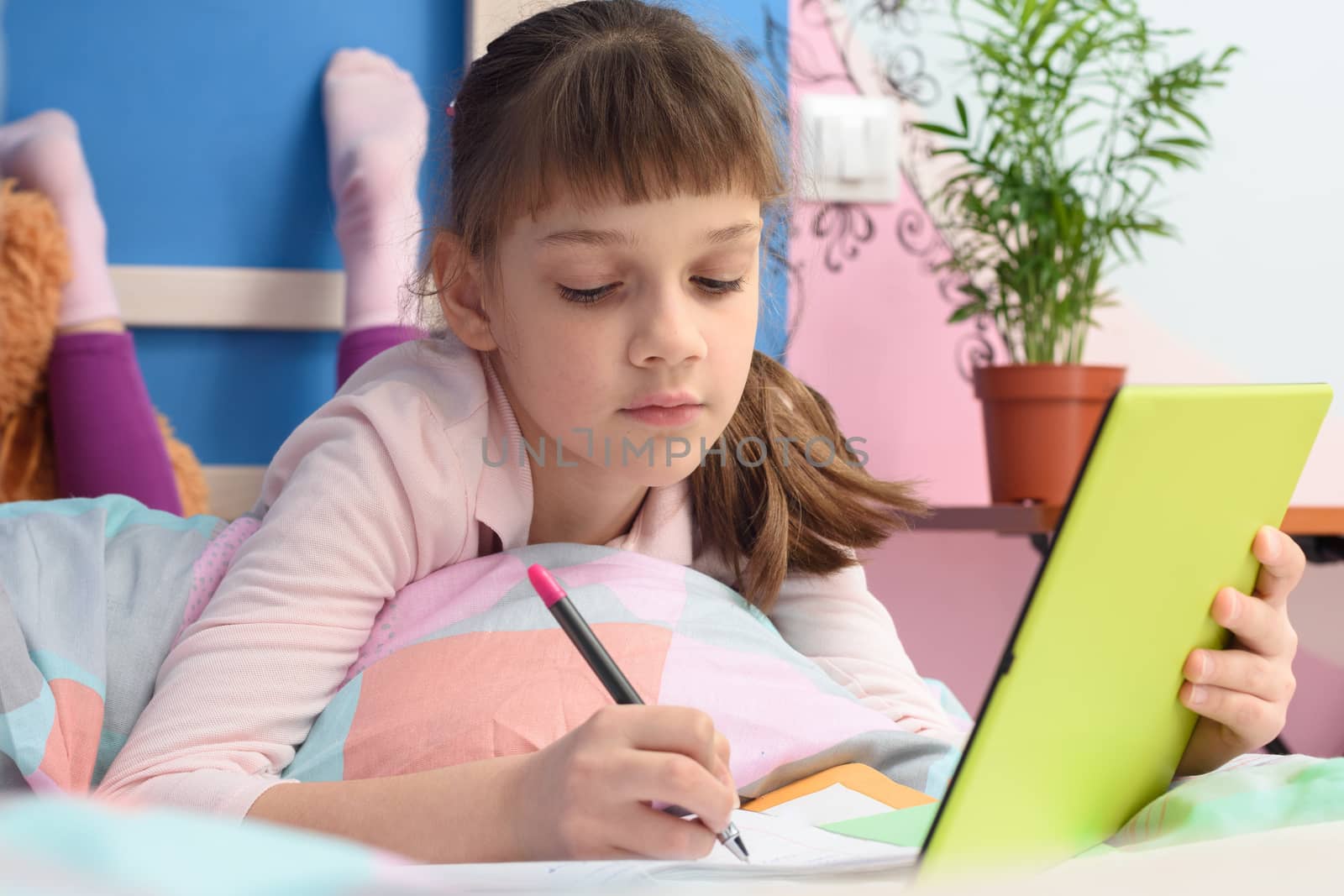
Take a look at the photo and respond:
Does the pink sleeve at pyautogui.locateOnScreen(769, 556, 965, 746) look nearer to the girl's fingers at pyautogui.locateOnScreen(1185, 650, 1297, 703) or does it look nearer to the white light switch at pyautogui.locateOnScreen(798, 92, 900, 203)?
the girl's fingers at pyautogui.locateOnScreen(1185, 650, 1297, 703)

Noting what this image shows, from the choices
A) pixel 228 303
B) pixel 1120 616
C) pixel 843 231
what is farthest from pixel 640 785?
pixel 843 231

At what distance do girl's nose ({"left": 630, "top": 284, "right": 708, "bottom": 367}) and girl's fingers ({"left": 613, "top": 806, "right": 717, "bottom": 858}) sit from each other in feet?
0.91

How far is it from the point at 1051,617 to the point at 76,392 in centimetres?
106

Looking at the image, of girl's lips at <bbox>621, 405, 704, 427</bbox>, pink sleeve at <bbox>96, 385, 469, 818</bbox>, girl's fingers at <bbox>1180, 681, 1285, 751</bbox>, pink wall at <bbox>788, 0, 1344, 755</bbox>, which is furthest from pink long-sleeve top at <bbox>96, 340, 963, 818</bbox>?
pink wall at <bbox>788, 0, 1344, 755</bbox>

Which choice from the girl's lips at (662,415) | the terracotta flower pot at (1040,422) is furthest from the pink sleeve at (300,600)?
the terracotta flower pot at (1040,422)

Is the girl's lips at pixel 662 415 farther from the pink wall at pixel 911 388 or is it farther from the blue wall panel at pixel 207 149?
the pink wall at pixel 911 388

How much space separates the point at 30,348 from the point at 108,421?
139 millimetres

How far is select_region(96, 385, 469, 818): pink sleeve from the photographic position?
1.91 ft

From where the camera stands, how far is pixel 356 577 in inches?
26.3

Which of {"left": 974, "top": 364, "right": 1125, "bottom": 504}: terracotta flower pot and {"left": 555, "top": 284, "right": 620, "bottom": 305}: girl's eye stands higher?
{"left": 555, "top": 284, "right": 620, "bottom": 305}: girl's eye

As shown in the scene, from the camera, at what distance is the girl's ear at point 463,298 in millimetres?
781

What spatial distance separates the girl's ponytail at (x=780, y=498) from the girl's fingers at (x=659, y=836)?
1.23 ft

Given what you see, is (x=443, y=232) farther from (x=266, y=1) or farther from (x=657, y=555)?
(x=266, y=1)

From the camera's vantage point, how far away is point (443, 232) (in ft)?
2.68
